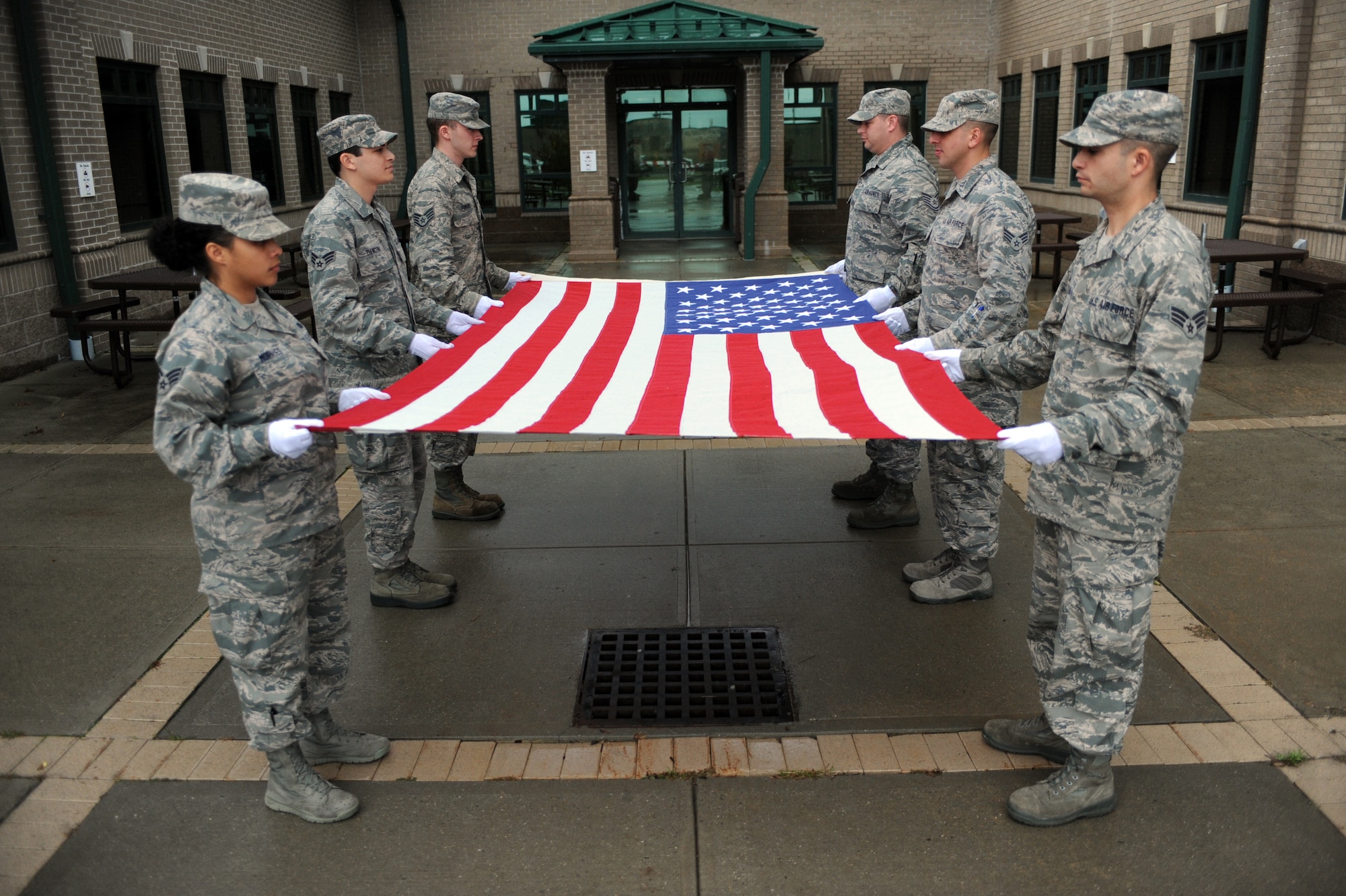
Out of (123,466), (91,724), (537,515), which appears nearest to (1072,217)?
(537,515)

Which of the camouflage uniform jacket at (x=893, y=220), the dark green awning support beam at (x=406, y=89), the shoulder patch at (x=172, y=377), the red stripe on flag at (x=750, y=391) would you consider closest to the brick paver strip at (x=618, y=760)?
the red stripe on flag at (x=750, y=391)

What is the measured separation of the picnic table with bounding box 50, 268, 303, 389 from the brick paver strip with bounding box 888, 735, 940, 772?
22.8ft

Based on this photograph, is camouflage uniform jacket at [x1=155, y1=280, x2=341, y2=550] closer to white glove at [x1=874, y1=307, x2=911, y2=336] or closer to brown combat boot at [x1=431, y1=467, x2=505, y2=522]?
brown combat boot at [x1=431, y1=467, x2=505, y2=522]

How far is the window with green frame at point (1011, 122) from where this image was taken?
19.5m

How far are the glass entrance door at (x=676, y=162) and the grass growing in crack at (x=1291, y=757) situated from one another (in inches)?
675

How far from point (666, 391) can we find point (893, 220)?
2255mm

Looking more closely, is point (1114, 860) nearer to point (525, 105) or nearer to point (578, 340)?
point (578, 340)

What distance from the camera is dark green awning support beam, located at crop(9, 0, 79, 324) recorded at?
9.79 metres

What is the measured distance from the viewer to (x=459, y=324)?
511 cm

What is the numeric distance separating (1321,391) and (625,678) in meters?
6.67

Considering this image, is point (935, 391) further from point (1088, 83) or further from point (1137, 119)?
point (1088, 83)

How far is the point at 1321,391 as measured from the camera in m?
8.18


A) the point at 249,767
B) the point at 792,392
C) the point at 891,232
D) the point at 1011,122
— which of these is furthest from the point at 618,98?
the point at 249,767

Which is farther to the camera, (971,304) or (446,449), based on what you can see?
(446,449)
